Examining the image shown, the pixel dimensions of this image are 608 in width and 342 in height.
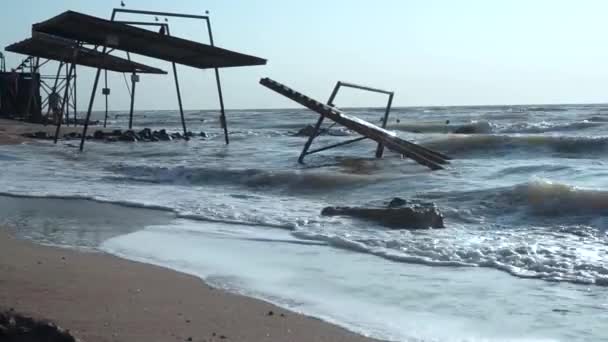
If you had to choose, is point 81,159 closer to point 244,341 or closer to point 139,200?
point 139,200

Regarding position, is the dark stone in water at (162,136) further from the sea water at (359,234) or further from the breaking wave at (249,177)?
the breaking wave at (249,177)

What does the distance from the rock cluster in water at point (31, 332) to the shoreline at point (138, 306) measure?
0.43ft

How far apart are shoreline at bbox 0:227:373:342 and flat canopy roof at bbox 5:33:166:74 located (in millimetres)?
16689

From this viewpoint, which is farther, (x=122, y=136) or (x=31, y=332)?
(x=122, y=136)

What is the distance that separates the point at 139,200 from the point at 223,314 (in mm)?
5833

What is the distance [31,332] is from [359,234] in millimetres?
4348

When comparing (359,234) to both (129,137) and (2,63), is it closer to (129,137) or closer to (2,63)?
(129,137)

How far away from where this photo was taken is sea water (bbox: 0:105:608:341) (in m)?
4.66

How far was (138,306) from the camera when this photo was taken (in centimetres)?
421

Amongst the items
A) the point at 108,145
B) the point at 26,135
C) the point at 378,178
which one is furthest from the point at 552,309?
the point at 26,135

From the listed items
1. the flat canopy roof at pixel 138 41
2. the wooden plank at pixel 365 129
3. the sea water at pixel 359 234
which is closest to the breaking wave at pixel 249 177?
the sea water at pixel 359 234

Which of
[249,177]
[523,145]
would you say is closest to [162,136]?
[523,145]

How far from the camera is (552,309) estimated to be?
4734 mm

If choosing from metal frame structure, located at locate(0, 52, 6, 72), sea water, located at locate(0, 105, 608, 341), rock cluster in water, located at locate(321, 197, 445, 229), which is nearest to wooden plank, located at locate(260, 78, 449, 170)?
sea water, located at locate(0, 105, 608, 341)
